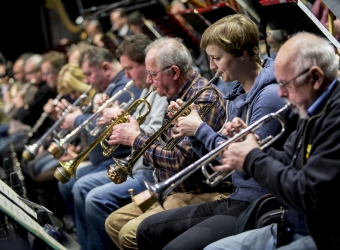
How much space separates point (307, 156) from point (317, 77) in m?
0.31

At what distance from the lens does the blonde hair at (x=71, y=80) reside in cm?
531

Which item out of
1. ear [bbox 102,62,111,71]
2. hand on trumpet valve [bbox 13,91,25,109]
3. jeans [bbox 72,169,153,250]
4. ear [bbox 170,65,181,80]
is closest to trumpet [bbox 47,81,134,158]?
ear [bbox 102,62,111,71]

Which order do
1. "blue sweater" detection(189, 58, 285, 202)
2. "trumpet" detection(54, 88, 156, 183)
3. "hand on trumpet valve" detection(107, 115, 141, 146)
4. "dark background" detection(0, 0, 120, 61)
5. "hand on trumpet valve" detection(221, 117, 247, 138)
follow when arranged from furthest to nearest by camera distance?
"dark background" detection(0, 0, 120, 61), "trumpet" detection(54, 88, 156, 183), "hand on trumpet valve" detection(107, 115, 141, 146), "blue sweater" detection(189, 58, 285, 202), "hand on trumpet valve" detection(221, 117, 247, 138)

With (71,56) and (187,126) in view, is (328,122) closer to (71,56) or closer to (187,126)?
(187,126)

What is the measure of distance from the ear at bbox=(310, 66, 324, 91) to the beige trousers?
4.11 feet

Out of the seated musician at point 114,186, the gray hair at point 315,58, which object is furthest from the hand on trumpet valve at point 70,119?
the gray hair at point 315,58

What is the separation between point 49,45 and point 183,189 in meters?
8.08

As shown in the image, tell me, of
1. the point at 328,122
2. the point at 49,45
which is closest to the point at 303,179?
the point at 328,122

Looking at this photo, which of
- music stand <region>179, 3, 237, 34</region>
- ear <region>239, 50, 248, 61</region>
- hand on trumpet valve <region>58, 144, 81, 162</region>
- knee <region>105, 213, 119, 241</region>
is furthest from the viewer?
hand on trumpet valve <region>58, 144, 81, 162</region>

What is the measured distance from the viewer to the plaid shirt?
3.08m

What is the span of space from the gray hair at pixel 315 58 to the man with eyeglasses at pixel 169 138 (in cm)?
104

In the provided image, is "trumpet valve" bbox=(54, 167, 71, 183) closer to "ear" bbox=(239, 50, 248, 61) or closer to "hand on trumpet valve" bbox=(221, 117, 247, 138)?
"ear" bbox=(239, 50, 248, 61)

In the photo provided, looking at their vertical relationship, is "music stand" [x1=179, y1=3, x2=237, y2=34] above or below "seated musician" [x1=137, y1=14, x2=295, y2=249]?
above

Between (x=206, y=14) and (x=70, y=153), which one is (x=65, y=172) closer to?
(x=70, y=153)
